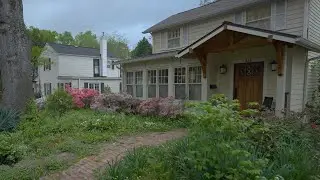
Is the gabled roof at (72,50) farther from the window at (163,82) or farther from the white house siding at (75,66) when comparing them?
the window at (163,82)

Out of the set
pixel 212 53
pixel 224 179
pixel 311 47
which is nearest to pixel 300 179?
pixel 224 179

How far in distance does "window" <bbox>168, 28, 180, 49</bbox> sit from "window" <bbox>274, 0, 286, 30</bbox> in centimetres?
594

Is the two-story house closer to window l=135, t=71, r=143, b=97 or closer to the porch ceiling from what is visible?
the porch ceiling

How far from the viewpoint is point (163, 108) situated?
1008 centimetres

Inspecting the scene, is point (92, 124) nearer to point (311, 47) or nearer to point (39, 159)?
point (39, 159)

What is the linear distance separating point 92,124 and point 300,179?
6.15 m

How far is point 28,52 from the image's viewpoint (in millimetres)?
11398

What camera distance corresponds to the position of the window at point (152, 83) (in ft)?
51.1

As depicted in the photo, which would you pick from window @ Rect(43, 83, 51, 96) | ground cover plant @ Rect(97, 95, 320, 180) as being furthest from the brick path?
window @ Rect(43, 83, 51, 96)

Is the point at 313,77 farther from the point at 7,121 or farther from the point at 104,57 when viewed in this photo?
the point at 104,57

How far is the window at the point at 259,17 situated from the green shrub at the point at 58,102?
8626 mm

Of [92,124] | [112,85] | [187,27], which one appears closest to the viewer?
[92,124]

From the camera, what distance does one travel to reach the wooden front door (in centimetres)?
1087

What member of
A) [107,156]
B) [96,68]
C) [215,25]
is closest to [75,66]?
[96,68]
